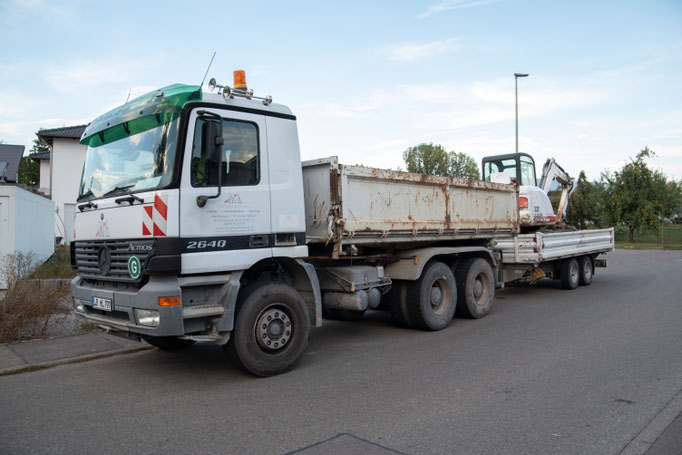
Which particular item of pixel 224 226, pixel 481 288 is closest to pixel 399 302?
pixel 481 288

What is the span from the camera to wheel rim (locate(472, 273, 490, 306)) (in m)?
9.09

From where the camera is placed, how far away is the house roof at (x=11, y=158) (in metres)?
33.2

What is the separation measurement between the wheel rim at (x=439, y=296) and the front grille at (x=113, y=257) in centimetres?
465

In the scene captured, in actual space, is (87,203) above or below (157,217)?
above

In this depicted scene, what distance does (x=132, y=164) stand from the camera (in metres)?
5.38

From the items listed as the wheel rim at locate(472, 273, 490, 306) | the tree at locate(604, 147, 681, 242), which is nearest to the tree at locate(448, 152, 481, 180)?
the tree at locate(604, 147, 681, 242)

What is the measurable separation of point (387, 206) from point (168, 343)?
3478mm

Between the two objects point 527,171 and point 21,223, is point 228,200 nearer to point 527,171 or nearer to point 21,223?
point 21,223

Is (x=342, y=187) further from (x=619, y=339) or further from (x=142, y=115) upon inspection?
(x=619, y=339)

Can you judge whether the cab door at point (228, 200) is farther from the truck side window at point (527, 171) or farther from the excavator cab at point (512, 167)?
the truck side window at point (527, 171)

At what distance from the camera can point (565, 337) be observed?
285 inches

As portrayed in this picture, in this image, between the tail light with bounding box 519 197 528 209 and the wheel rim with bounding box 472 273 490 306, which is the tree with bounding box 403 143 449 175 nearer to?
the tail light with bounding box 519 197 528 209

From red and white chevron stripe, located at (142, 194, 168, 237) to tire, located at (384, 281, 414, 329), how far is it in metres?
4.14

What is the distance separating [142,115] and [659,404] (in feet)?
18.9
